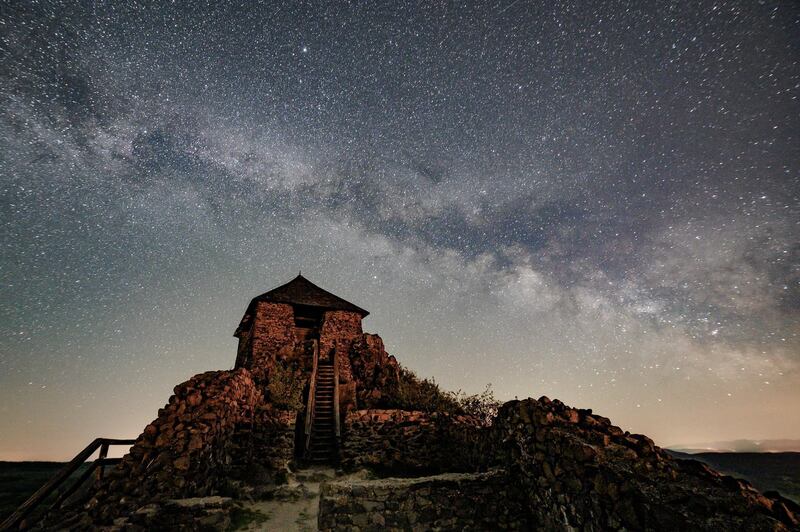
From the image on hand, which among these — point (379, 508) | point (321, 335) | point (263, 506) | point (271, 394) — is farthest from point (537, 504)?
point (321, 335)

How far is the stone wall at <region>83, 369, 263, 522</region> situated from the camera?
5941 mm

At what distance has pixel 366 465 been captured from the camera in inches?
435

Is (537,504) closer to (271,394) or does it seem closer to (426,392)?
(426,392)

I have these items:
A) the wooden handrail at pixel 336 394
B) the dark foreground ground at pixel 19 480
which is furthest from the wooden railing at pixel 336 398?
the dark foreground ground at pixel 19 480

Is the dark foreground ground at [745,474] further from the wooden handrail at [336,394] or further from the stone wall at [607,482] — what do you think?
the wooden handrail at [336,394]

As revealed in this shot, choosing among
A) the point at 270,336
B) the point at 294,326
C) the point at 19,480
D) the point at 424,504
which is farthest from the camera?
the point at 294,326

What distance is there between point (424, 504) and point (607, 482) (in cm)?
318

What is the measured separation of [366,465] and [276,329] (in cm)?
951

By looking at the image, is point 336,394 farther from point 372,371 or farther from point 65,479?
point 65,479

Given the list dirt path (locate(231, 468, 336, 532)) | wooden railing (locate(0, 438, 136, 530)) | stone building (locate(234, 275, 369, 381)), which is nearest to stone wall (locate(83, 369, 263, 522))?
wooden railing (locate(0, 438, 136, 530))

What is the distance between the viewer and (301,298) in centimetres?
2022

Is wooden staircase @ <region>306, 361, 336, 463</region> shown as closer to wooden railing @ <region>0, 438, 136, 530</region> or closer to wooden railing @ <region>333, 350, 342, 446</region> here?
wooden railing @ <region>333, 350, 342, 446</region>

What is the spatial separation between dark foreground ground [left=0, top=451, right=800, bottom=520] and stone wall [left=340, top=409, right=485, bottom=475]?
8.82 meters

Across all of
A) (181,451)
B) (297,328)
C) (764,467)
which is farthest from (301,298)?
(764,467)
